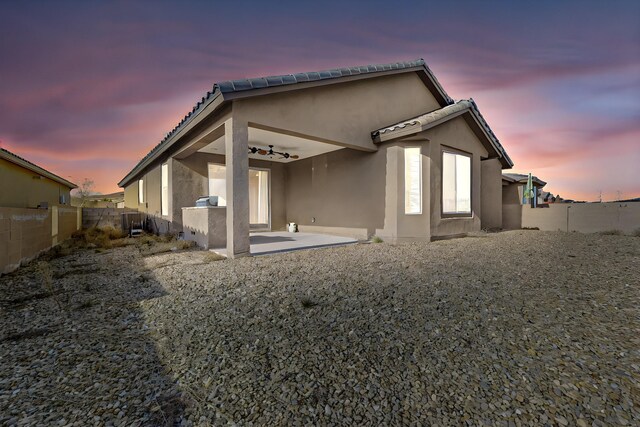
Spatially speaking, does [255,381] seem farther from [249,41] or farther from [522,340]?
[249,41]

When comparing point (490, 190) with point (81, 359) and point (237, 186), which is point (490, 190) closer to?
point (237, 186)

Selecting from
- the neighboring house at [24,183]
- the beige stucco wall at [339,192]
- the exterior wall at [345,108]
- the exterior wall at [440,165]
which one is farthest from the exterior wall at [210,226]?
the neighboring house at [24,183]

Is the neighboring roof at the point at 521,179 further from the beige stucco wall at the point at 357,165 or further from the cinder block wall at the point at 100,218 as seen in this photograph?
the cinder block wall at the point at 100,218

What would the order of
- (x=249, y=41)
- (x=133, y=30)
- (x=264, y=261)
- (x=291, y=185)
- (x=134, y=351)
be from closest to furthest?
(x=134, y=351) < (x=264, y=261) < (x=133, y=30) < (x=249, y=41) < (x=291, y=185)

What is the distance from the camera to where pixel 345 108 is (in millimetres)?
7469

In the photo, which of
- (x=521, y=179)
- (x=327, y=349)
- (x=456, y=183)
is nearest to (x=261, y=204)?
(x=456, y=183)

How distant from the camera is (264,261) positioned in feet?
17.1

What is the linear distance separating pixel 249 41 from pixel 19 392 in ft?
27.3

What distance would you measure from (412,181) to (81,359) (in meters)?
7.48

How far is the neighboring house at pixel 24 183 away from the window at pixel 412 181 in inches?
459

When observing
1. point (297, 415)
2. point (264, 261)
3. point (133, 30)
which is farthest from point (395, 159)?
point (133, 30)

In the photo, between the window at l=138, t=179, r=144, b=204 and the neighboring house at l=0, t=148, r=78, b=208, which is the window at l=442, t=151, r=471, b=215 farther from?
the window at l=138, t=179, r=144, b=204

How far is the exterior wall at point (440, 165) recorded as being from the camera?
7.57 meters

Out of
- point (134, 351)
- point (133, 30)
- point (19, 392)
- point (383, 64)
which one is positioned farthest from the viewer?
point (383, 64)
